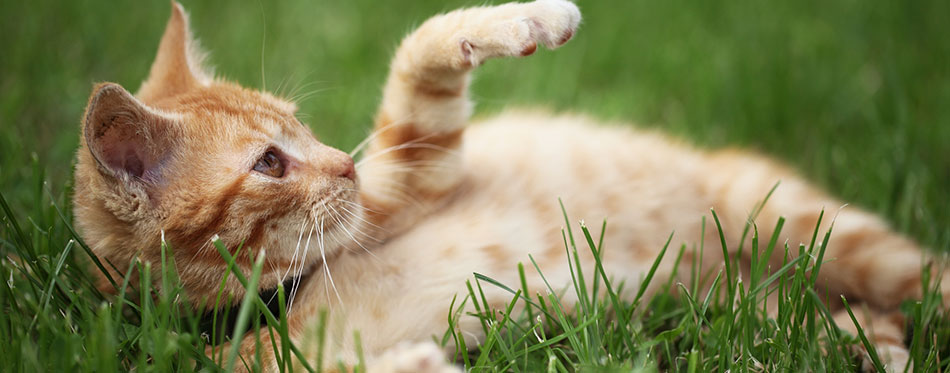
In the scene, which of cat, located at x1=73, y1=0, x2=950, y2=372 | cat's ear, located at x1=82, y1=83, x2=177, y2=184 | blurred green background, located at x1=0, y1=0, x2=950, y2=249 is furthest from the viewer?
blurred green background, located at x1=0, y1=0, x2=950, y2=249

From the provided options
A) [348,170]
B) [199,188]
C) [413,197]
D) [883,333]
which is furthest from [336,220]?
[883,333]

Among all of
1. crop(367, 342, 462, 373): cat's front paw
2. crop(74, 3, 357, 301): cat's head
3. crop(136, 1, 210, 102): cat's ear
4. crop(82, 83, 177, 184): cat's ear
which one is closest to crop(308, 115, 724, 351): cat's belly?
crop(74, 3, 357, 301): cat's head

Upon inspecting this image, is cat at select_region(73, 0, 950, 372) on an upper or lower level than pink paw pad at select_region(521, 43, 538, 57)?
lower

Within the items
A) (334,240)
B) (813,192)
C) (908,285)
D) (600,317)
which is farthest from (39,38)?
(908,285)

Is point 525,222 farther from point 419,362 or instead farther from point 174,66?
point 174,66

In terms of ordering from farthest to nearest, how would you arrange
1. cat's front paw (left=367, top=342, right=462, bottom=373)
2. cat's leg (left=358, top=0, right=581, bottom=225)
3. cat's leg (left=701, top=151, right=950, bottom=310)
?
cat's leg (left=701, top=151, right=950, bottom=310)
cat's leg (left=358, top=0, right=581, bottom=225)
cat's front paw (left=367, top=342, right=462, bottom=373)

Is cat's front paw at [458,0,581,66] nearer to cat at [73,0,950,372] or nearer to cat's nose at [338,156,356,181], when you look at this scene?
cat at [73,0,950,372]

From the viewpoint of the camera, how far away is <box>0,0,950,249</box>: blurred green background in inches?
89.5

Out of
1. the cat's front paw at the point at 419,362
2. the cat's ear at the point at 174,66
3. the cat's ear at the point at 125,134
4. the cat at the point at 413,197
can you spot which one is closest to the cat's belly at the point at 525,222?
the cat at the point at 413,197

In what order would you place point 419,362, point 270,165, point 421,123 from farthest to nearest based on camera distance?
point 421,123 < point 270,165 < point 419,362

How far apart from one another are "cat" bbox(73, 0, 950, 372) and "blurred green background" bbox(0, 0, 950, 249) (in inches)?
19.1

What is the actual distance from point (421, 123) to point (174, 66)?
592mm

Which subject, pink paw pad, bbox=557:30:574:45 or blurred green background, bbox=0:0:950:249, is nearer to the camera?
pink paw pad, bbox=557:30:574:45

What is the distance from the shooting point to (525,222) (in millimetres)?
1693
